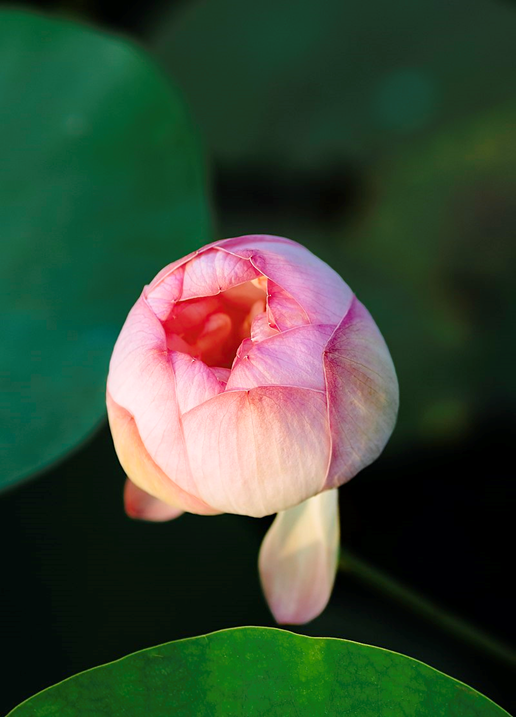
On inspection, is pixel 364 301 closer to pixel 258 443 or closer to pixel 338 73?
pixel 338 73

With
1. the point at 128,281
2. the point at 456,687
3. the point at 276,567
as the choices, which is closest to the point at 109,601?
the point at 276,567

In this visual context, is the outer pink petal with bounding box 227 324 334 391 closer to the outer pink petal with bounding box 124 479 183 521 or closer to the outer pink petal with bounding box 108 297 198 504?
the outer pink petal with bounding box 108 297 198 504

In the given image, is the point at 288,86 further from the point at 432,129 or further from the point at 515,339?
the point at 515,339

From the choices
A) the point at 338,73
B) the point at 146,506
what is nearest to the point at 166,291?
the point at 146,506

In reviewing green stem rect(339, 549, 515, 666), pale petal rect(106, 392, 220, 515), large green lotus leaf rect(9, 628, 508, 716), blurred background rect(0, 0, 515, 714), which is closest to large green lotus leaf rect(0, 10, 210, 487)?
blurred background rect(0, 0, 515, 714)

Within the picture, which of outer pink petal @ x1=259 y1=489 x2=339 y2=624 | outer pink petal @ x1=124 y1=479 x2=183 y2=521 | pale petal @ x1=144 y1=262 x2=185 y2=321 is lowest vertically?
outer pink petal @ x1=259 y1=489 x2=339 y2=624

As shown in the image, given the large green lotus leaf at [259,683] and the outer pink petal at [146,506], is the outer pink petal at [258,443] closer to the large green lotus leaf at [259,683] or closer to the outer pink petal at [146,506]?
the large green lotus leaf at [259,683]
